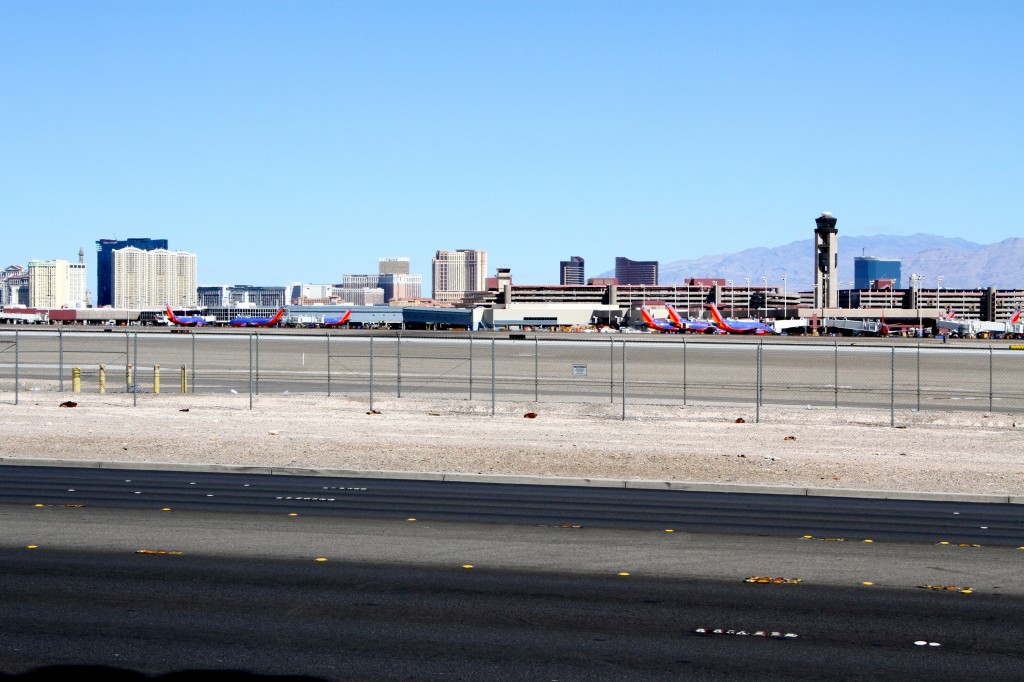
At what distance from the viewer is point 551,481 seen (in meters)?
22.3

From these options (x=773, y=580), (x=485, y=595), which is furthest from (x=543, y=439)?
(x=485, y=595)

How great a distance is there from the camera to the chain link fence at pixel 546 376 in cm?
4194

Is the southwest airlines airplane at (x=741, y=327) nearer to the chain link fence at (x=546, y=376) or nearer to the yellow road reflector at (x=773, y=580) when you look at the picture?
the chain link fence at (x=546, y=376)

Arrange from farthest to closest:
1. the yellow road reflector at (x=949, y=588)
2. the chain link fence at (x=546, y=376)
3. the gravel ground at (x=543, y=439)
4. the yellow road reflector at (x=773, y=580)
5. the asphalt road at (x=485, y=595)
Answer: the chain link fence at (x=546, y=376)
the gravel ground at (x=543, y=439)
the yellow road reflector at (x=773, y=580)
the yellow road reflector at (x=949, y=588)
the asphalt road at (x=485, y=595)

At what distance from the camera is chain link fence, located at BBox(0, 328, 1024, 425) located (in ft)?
138

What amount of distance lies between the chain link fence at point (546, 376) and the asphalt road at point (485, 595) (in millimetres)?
19649

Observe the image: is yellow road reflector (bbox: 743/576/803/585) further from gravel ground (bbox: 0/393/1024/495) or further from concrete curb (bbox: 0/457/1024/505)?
gravel ground (bbox: 0/393/1024/495)

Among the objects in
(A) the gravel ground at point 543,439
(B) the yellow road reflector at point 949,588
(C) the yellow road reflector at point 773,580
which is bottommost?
(A) the gravel ground at point 543,439

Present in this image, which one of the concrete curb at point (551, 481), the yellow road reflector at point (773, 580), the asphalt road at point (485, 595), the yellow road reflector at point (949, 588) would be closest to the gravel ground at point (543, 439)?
the concrete curb at point (551, 481)

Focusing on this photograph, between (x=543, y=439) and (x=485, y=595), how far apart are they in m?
18.1

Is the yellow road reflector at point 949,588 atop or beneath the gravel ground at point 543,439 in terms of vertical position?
atop

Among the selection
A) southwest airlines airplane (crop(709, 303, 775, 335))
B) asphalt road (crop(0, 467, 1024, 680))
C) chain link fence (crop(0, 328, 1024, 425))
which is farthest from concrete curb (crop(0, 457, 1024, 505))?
southwest airlines airplane (crop(709, 303, 775, 335))

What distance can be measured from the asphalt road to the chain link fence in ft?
64.5

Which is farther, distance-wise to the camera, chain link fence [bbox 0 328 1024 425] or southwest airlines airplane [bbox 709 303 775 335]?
southwest airlines airplane [bbox 709 303 775 335]
